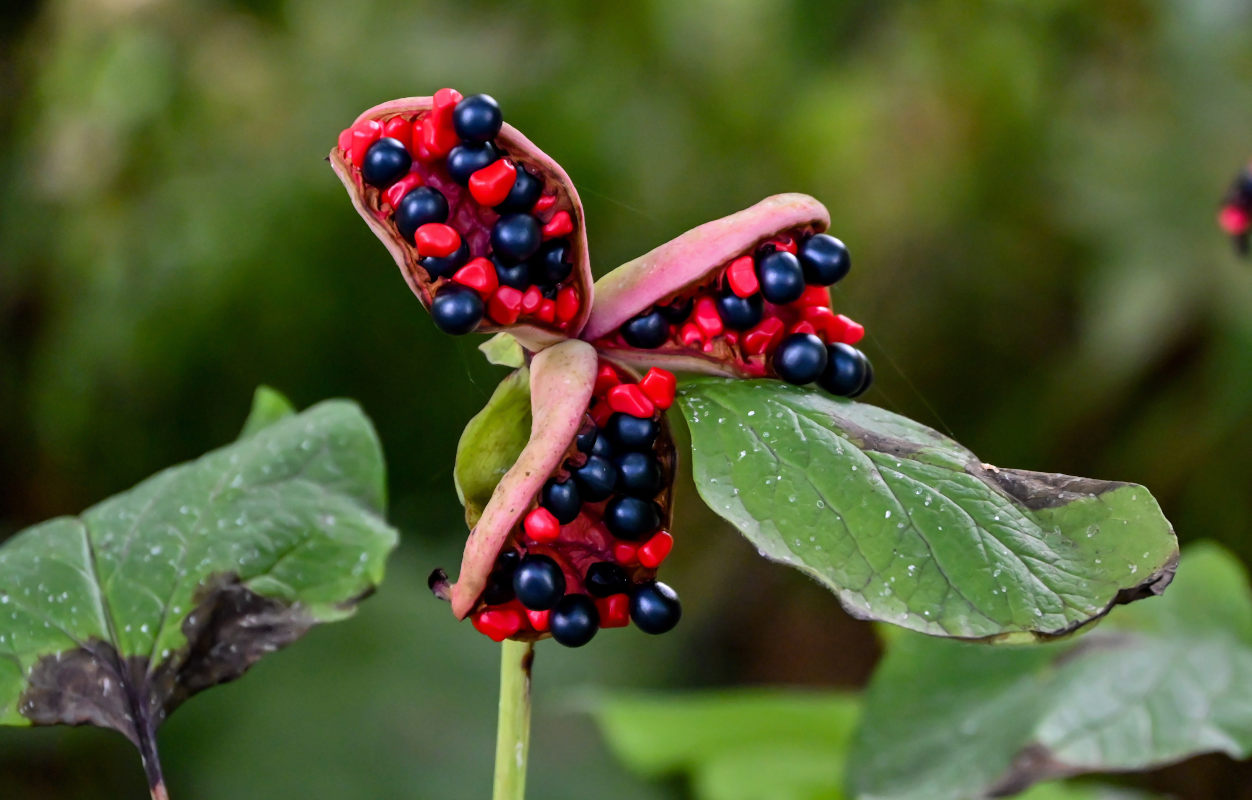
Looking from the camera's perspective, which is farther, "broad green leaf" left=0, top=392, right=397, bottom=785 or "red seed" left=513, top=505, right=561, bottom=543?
"broad green leaf" left=0, top=392, right=397, bottom=785

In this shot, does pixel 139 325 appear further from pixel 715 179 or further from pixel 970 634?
pixel 970 634

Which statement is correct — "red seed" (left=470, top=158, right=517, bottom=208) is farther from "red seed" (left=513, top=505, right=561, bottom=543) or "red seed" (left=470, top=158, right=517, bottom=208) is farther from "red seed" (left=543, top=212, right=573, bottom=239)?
"red seed" (left=513, top=505, right=561, bottom=543)

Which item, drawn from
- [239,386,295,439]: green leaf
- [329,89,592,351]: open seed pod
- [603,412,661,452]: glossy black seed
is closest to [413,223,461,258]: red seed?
[329,89,592,351]: open seed pod

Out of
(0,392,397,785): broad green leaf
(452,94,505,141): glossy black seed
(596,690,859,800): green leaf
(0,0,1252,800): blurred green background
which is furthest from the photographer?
(0,0,1252,800): blurred green background

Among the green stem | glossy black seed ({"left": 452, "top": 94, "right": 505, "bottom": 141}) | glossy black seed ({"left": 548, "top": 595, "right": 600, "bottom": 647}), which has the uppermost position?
glossy black seed ({"left": 452, "top": 94, "right": 505, "bottom": 141})

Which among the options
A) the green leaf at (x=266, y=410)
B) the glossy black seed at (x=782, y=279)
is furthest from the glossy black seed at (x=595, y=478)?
the green leaf at (x=266, y=410)

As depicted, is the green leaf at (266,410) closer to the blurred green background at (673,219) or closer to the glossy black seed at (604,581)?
the glossy black seed at (604,581)

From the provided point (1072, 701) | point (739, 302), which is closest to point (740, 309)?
point (739, 302)
